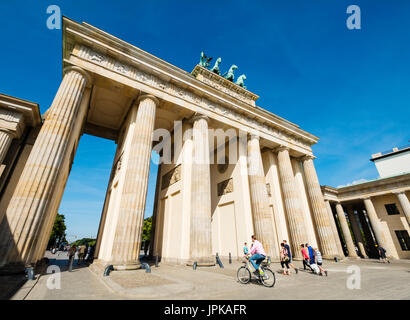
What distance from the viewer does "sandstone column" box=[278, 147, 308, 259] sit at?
1453 centimetres

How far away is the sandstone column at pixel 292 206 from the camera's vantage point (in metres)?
14.5

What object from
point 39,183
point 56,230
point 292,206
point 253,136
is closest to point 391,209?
point 292,206

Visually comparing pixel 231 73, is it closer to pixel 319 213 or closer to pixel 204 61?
pixel 204 61

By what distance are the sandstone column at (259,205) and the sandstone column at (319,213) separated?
18.2 feet

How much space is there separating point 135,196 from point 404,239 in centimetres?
3109

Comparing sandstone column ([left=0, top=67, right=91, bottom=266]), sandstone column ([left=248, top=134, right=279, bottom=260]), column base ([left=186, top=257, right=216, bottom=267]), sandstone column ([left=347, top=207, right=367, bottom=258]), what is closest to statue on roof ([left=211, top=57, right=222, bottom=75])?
sandstone column ([left=248, top=134, right=279, bottom=260])

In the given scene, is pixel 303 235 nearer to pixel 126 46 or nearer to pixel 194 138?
pixel 194 138

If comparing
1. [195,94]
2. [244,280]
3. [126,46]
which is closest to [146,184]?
[244,280]

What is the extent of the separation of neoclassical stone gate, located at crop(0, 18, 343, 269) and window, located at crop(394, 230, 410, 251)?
1352 centimetres

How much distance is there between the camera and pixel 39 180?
7.18m

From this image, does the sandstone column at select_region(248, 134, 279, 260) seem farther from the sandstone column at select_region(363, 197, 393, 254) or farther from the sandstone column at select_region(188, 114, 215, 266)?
the sandstone column at select_region(363, 197, 393, 254)

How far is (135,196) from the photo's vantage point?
8.94 meters

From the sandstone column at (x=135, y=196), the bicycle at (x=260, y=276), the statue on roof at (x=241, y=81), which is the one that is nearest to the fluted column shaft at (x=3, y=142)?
the sandstone column at (x=135, y=196)
